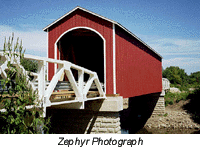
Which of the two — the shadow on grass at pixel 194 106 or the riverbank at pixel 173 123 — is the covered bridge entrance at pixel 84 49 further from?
the shadow on grass at pixel 194 106

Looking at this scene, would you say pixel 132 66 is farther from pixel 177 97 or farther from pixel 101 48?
pixel 177 97

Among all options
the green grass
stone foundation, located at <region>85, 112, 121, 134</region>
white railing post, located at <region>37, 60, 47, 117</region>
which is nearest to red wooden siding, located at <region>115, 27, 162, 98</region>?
stone foundation, located at <region>85, 112, 121, 134</region>

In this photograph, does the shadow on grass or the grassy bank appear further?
the grassy bank

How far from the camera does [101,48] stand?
15.4 meters

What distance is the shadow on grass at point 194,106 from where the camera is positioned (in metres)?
24.1

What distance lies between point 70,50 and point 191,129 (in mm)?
14238

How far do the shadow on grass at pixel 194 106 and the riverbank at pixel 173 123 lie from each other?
384 millimetres

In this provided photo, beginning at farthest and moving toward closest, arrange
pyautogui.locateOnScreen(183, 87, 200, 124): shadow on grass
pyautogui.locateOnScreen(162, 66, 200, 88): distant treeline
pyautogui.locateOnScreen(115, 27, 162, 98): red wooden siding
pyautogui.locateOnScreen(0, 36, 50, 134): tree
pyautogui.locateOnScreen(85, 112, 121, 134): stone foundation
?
pyautogui.locateOnScreen(162, 66, 200, 88): distant treeline, pyautogui.locateOnScreen(183, 87, 200, 124): shadow on grass, pyautogui.locateOnScreen(115, 27, 162, 98): red wooden siding, pyautogui.locateOnScreen(85, 112, 121, 134): stone foundation, pyautogui.locateOnScreen(0, 36, 50, 134): tree

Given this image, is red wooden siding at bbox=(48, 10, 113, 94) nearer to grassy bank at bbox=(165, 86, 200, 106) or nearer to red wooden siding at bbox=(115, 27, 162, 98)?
red wooden siding at bbox=(115, 27, 162, 98)

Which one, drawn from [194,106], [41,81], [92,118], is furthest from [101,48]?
[194,106]

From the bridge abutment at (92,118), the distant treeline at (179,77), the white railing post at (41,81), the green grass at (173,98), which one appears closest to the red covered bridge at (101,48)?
the bridge abutment at (92,118)

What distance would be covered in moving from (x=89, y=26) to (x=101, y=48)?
358 centimetres

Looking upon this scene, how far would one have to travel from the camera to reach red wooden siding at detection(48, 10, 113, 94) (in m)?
11.5

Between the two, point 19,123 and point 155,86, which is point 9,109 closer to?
point 19,123
